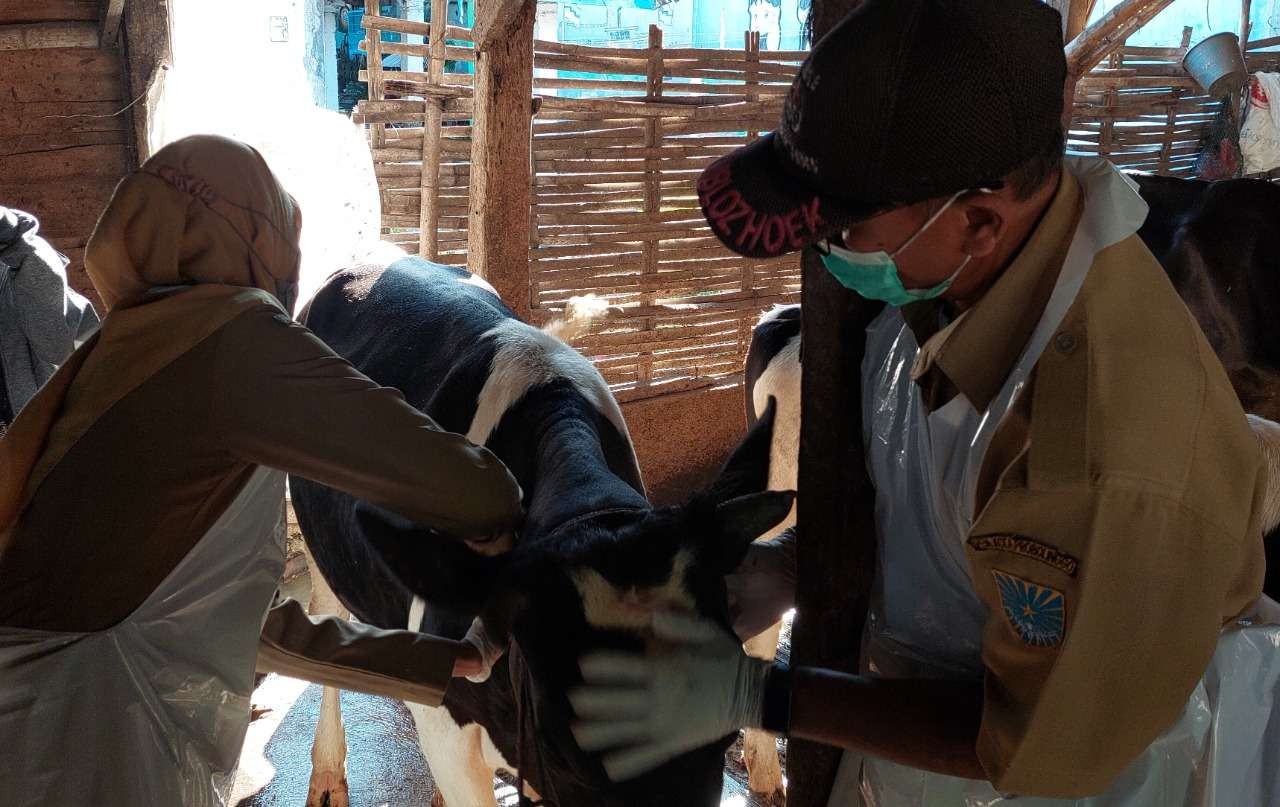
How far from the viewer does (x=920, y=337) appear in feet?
5.10

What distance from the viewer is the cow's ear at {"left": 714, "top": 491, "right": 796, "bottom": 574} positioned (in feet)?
5.50

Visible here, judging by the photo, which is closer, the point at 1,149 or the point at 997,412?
the point at 997,412

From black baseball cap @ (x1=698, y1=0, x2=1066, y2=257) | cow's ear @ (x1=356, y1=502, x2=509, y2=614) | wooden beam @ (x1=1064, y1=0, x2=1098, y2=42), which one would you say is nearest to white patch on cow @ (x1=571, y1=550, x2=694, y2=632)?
cow's ear @ (x1=356, y1=502, x2=509, y2=614)

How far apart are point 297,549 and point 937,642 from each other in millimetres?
4669

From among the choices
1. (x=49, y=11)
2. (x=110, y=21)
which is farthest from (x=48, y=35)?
(x=110, y=21)

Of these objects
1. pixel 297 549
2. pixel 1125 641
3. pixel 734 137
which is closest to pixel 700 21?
pixel 734 137

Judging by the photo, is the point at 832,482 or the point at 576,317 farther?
the point at 576,317

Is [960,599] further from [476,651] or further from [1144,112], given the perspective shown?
[1144,112]

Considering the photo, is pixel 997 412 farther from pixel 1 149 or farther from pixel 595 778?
pixel 1 149

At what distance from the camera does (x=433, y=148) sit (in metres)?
5.72

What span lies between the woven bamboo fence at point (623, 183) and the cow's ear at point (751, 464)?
3939mm

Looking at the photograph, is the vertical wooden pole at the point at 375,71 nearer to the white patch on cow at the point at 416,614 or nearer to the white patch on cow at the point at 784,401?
the white patch on cow at the point at 784,401

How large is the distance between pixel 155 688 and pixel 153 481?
1.25ft

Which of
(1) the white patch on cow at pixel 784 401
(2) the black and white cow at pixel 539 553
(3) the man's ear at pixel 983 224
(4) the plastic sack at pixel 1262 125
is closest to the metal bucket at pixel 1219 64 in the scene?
(4) the plastic sack at pixel 1262 125
